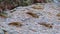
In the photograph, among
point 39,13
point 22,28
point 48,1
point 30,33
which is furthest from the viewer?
point 48,1

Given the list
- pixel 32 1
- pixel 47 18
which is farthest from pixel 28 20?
pixel 32 1

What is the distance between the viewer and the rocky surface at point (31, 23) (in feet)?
12.0

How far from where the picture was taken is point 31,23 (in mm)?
4219

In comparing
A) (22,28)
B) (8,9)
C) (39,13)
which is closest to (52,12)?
(39,13)

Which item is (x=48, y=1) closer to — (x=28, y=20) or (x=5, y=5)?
(x=5, y=5)

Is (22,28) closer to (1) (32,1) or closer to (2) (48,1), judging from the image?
(1) (32,1)

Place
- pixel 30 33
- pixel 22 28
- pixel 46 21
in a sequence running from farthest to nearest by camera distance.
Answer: pixel 46 21
pixel 22 28
pixel 30 33

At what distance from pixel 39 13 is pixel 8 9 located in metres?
1.05

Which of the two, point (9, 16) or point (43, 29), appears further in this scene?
point (9, 16)

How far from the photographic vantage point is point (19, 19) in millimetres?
4473

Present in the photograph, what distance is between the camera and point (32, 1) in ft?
21.9

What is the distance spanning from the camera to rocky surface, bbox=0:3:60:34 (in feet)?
12.0

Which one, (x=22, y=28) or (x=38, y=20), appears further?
(x=38, y=20)

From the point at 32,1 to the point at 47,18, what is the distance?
2122 mm
